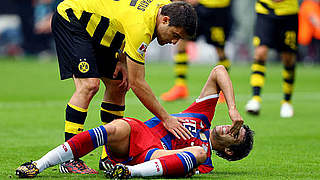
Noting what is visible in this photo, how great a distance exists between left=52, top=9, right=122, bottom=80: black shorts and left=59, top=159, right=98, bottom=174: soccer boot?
0.76 m

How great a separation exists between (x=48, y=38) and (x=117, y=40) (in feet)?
78.1

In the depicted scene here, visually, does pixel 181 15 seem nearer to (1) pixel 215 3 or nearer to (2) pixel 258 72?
(2) pixel 258 72

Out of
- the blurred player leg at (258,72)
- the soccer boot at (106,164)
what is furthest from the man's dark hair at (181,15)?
the blurred player leg at (258,72)

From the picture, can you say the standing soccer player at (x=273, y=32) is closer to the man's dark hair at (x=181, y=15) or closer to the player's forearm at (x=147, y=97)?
the player's forearm at (x=147, y=97)

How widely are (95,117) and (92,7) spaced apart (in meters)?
4.10

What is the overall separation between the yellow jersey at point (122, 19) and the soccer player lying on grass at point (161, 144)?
610mm

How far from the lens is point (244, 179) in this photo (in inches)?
199

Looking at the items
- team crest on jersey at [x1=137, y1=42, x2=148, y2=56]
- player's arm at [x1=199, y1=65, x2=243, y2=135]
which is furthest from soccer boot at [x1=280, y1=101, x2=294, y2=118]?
team crest on jersey at [x1=137, y1=42, x2=148, y2=56]

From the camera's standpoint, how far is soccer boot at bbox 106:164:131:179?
183 inches

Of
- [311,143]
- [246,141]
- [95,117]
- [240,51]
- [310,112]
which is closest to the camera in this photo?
[246,141]

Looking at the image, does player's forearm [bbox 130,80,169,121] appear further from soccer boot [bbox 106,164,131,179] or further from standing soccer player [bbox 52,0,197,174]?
soccer boot [bbox 106,164,131,179]

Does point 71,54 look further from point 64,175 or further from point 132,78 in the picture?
point 64,175

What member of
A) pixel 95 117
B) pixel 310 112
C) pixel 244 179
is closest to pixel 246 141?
pixel 244 179

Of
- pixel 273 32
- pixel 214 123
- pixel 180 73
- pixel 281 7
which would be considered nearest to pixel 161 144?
pixel 214 123
